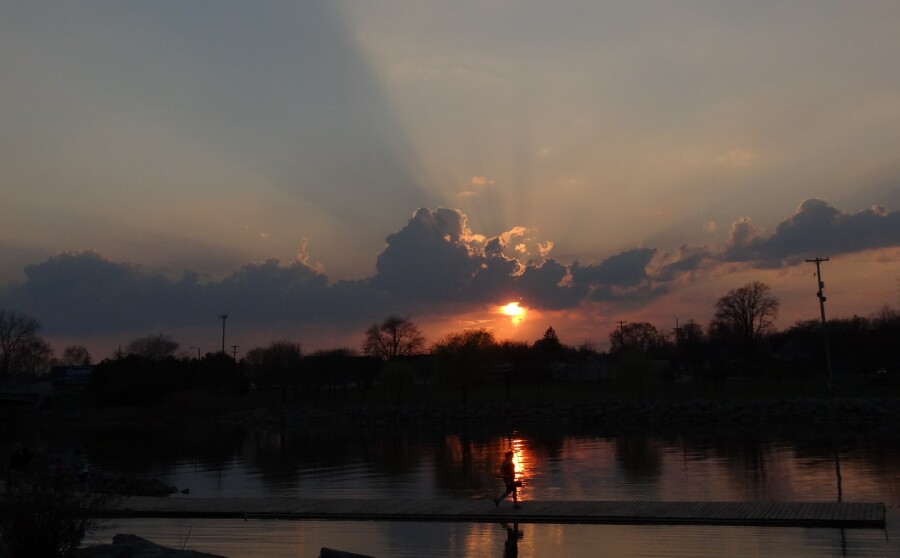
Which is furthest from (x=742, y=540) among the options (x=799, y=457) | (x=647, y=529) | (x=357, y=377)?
(x=357, y=377)

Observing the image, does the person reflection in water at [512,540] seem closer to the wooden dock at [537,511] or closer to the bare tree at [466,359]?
the wooden dock at [537,511]

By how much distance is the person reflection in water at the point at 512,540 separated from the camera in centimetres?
1586

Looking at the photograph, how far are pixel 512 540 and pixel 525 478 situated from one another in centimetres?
1336

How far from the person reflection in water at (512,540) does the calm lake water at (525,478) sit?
62 millimetres

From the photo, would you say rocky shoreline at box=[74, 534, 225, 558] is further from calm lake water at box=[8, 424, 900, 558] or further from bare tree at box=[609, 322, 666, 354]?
bare tree at box=[609, 322, 666, 354]

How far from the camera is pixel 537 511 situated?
19734 mm

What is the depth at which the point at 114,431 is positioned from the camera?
80.1 metres

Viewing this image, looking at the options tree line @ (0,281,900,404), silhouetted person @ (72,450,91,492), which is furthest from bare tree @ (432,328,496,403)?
silhouetted person @ (72,450,91,492)

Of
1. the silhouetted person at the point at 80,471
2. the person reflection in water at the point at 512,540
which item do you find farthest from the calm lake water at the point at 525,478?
the silhouetted person at the point at 80,471

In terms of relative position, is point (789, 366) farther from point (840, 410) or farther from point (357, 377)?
point (357, 377)

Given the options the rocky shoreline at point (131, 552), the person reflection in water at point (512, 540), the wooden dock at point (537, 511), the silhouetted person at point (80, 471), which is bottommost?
the person reflection in water at point (512, 540)

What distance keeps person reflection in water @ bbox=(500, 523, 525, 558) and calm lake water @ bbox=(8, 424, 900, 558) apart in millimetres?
62

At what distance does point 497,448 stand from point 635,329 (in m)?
118

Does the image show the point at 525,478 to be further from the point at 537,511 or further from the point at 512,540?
the point at 512,540
